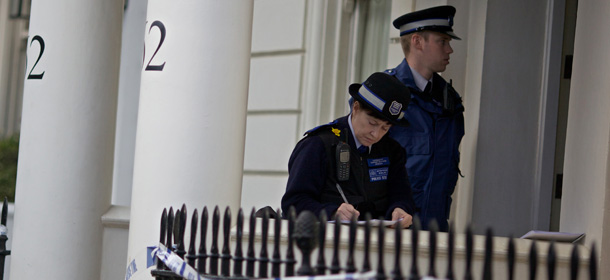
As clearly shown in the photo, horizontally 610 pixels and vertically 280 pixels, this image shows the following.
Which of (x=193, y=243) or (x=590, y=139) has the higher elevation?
(x=590, y=139)

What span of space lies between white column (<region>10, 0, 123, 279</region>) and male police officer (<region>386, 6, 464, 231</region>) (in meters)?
2.02

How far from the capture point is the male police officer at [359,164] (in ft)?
17.9

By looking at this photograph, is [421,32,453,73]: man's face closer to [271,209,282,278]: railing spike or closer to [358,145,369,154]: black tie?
[358,145,369,154]: black tie

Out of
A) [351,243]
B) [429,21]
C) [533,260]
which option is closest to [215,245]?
[351,243]

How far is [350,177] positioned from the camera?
5613mm

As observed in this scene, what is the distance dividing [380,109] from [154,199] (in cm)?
126

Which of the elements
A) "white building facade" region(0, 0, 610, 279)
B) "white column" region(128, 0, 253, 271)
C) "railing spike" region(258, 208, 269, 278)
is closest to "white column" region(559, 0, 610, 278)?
"white building facade" region(0, 0, 610, 279)

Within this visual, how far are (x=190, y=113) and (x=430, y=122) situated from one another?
1695 millimetres

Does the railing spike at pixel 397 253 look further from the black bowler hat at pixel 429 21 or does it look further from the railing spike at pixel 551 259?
the black bowler hat at pixel 429 21

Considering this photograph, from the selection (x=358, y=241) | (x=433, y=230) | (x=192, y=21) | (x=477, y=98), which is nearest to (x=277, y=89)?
(x=477, y=98)

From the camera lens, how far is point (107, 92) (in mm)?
7457

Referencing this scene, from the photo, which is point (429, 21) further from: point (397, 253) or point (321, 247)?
point (397, 253)

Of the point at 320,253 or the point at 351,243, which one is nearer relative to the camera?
the point at 351,243

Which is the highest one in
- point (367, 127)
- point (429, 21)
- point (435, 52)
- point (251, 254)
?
point (429, 21)
